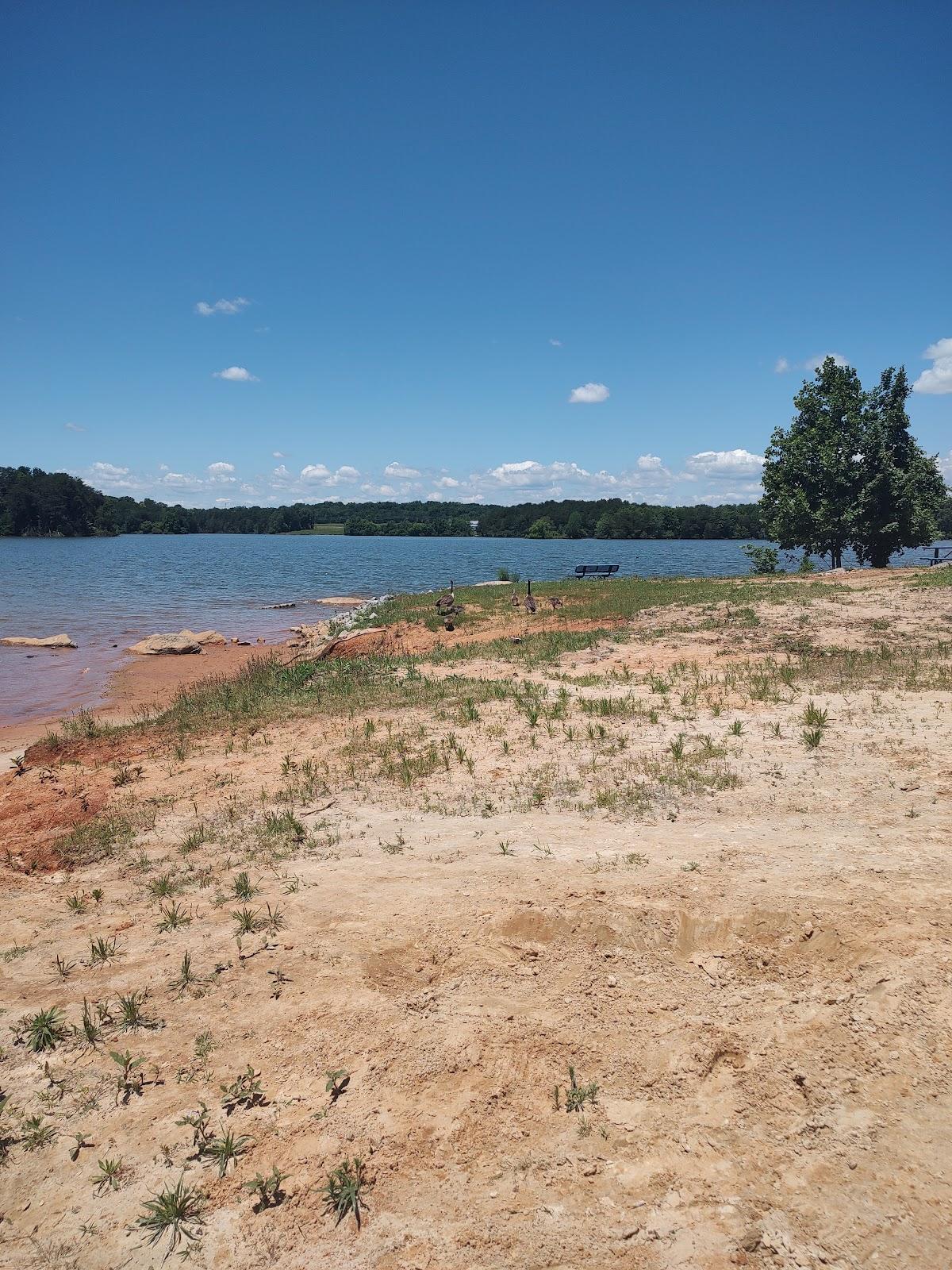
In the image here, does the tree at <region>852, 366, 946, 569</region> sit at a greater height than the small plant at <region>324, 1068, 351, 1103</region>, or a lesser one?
greater

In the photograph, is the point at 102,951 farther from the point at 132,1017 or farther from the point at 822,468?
the point at 822,468

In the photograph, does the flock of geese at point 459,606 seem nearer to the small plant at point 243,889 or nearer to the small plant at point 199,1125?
the small plant at point 243,889

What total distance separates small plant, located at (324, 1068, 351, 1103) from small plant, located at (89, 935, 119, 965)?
7.29 feet

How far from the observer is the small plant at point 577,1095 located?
3.62 metres

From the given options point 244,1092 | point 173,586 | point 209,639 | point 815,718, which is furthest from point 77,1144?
point 173,586

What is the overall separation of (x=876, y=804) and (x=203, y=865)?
22.2ft

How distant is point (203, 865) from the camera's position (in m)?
6.46

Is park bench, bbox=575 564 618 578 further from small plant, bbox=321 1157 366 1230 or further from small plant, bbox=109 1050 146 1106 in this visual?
small plant, bbox=321 1157 366 1230

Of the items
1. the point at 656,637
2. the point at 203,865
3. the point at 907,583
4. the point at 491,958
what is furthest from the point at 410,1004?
the point at 907,583

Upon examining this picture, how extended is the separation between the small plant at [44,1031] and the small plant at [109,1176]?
1.02m

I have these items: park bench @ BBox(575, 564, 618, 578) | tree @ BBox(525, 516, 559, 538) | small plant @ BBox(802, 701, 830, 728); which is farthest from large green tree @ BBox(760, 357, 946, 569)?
tree @ BBox(525, 516, 559, 538)

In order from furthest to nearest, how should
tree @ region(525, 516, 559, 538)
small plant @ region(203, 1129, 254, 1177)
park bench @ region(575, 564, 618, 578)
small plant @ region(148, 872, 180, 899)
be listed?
tree @ region(525, 516, 559, 538) → park bench @ region(575, 564, 618, 578) → small plant @ region(148, 872, 180, 899) → small plant @ region(203, 1129, 254, 1177)

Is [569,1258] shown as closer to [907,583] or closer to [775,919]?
[775,919]

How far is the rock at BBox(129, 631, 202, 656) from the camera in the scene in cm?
2602
